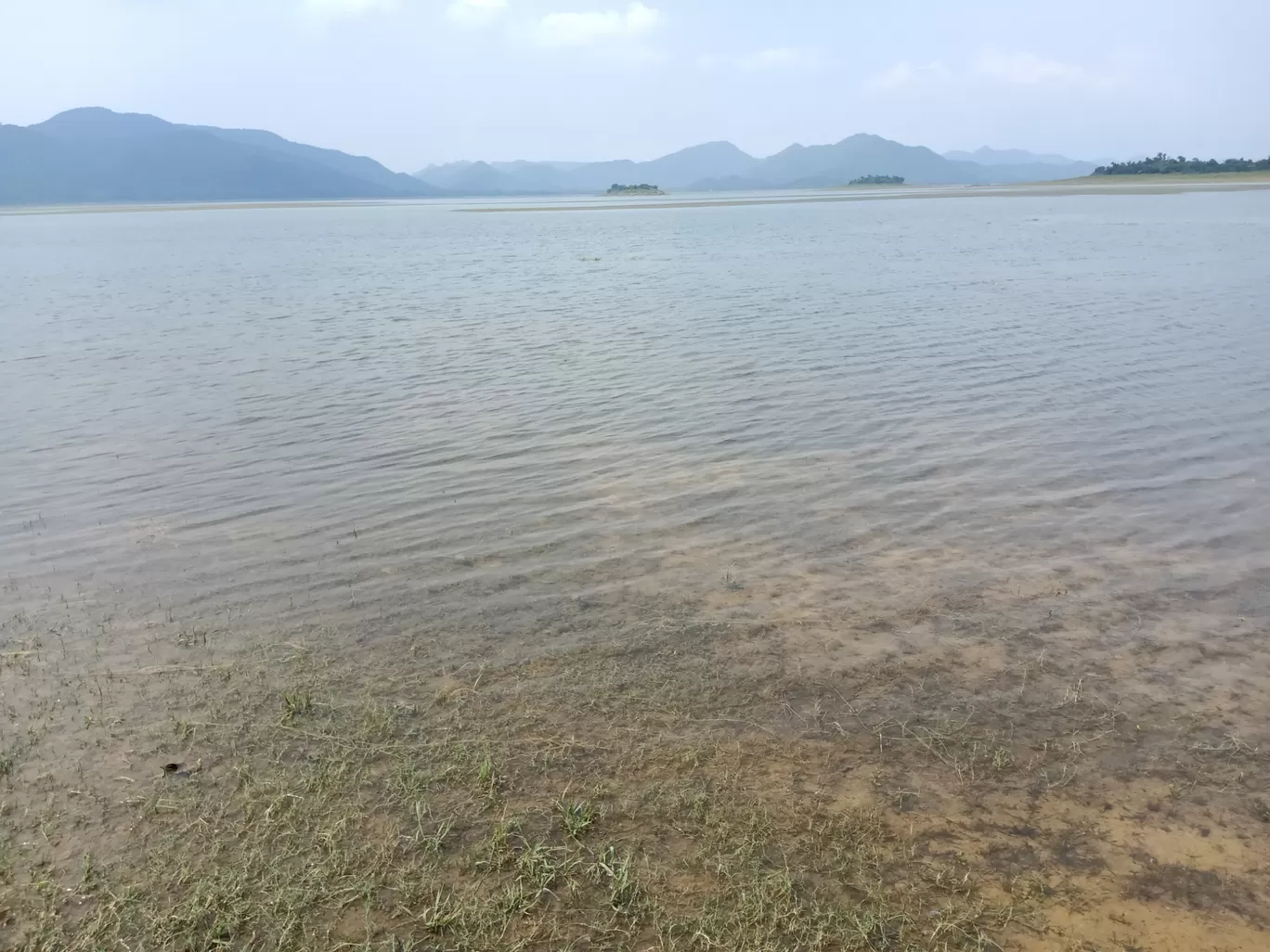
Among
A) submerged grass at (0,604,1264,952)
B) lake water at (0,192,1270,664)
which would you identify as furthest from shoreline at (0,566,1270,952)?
lake water at (0,192,1270,664)

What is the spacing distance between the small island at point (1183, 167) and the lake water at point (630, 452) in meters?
131

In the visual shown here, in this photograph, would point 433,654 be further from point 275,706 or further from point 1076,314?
point 1076,314

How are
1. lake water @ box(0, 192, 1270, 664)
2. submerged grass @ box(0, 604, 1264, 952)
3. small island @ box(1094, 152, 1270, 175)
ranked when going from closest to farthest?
1. submerged grass @ box(0, 604, 1264, 952)
2. lake water @ box(0, 192, 1270, 664)
3. small island @ box(1094, 152, 1270, 175)

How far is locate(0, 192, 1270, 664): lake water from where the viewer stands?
858cm

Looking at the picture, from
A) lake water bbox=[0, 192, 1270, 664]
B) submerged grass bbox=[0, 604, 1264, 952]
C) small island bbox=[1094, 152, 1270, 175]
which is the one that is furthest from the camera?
small island bbox=[1094, 152, 1270, 175]

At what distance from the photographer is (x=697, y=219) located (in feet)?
273

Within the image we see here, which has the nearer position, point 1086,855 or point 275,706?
point 1086,855

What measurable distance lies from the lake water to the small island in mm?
130758

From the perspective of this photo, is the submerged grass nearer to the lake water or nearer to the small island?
the lake water

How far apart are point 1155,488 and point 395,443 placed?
11.1 metres

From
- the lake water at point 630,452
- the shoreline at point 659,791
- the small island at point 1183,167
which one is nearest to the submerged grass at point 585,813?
the shoreline at point 659,791

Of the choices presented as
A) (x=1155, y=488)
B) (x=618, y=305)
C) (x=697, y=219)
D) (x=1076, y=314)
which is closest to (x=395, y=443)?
(x=1155, y=488)

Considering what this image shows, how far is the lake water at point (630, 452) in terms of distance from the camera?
8.58 meters

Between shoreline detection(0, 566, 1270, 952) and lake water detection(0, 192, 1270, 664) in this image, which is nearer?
shoreline detection(0, 566, 1270, 952)
